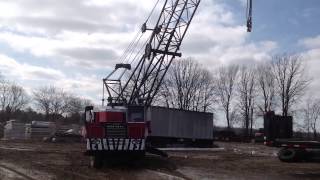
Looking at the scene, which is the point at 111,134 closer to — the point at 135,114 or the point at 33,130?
the point at 135,114

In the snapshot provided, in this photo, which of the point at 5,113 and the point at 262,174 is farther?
the point at 5,113

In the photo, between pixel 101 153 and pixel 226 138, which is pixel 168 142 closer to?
pixel 101 153

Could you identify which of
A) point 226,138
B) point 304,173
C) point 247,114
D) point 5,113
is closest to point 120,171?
point 304,173

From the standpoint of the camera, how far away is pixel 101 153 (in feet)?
73.9

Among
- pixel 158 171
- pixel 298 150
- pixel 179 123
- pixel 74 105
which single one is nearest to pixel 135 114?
pixel 158 171

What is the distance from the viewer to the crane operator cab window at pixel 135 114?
78.0ft

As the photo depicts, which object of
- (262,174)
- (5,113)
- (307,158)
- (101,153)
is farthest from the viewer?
(5,113)

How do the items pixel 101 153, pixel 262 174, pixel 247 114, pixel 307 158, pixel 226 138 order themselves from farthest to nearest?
pixel 247 114
pixel 226 138
pixel 307 158
pixel 101 153
pixel 262 174

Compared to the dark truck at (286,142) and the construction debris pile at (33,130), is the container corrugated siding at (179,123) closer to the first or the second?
the dark truck at (286,142)

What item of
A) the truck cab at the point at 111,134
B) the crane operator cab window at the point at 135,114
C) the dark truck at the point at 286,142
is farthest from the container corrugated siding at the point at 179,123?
the truck cab at the point at 111,134

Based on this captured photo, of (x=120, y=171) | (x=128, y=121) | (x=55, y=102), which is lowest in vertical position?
(x=120, y=171)

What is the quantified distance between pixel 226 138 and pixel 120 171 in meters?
58.8

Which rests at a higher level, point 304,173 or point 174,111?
point 174,111

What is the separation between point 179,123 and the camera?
45.6m
